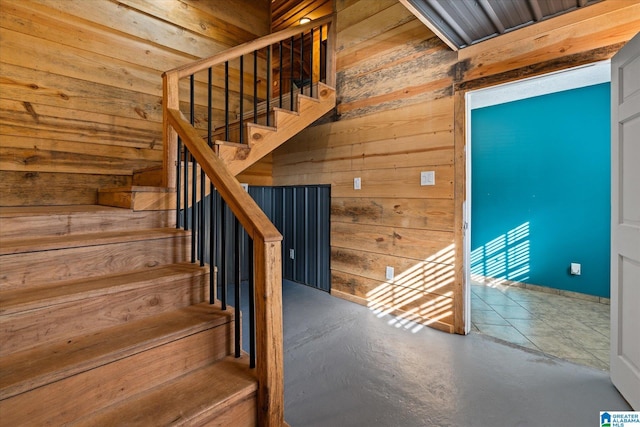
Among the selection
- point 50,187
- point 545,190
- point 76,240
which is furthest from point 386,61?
point 50,187

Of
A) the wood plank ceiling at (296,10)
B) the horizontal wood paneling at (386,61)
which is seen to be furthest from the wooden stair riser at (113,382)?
the wood plank ceiling at (296,10)

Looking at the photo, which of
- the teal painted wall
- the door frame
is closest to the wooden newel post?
the door frame

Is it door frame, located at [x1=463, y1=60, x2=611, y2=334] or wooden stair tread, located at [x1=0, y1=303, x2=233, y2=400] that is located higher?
door frame, located at [x1=463, y1=60, x2=611, y2=334]

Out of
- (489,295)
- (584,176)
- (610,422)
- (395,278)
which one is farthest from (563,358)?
(584,176)

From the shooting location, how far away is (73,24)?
2596 mm

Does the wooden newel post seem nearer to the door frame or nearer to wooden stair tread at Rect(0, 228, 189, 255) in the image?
wooden stair tread at Rect(0, 228, 189, 255)

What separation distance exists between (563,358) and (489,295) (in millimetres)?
1548

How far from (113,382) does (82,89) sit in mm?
2668

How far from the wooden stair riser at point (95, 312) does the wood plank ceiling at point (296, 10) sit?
396 centimetres

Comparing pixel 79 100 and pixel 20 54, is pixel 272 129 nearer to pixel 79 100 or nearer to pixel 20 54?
pixel 79 100

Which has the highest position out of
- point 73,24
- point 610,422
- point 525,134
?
point 73,24

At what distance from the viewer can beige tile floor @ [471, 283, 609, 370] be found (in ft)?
7.30

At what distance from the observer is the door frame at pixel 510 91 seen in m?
2.13

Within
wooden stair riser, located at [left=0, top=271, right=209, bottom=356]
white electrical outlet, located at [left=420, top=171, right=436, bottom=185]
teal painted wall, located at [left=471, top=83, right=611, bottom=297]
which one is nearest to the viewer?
wooden stair riser, located at [left=0, top=271, right=209, bottom=356]
